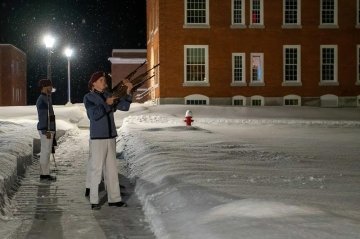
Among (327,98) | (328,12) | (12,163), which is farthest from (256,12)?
(12,163)

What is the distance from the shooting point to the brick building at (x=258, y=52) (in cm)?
3756

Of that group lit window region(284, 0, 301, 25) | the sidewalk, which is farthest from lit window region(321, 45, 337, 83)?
the sidewalk

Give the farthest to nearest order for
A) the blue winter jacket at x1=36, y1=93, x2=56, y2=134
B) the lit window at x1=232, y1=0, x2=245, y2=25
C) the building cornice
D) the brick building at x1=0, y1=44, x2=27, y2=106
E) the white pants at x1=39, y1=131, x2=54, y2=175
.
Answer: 1. the brick building at x1=0, y1=44, x2=27, y2=106
2. the building cornice
3. the lit window at x1=232, y1=0, x2=245, y2=25
4. the blue winter jacket at x1=36, y1=93, x2=56, y2=134
5. the white pants at x1=39, y1=131, x2=54, y2=175

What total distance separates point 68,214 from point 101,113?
152cm

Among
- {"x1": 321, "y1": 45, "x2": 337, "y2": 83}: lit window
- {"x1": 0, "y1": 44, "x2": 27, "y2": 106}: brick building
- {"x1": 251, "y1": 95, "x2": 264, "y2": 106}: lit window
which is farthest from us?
{"x1": 0, "y1": 44, "x2": 27, "y2": 106}: brick building

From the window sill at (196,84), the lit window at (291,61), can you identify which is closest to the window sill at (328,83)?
the lit window at (291,61)

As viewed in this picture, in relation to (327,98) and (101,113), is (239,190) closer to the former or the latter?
(101,113)

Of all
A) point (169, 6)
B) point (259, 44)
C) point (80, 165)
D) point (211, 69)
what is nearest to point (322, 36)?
point (259, 44)

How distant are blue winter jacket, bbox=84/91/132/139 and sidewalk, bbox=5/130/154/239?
3.75ft

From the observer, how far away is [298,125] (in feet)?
87.8

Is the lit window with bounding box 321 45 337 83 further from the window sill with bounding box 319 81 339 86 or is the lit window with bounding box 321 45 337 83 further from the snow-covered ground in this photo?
the snow-covered ground

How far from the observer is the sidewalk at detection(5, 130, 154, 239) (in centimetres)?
731

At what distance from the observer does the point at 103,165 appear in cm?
898

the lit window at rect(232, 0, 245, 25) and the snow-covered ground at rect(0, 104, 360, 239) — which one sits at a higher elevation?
the lit window at rect(232, 0, 245, 25)
